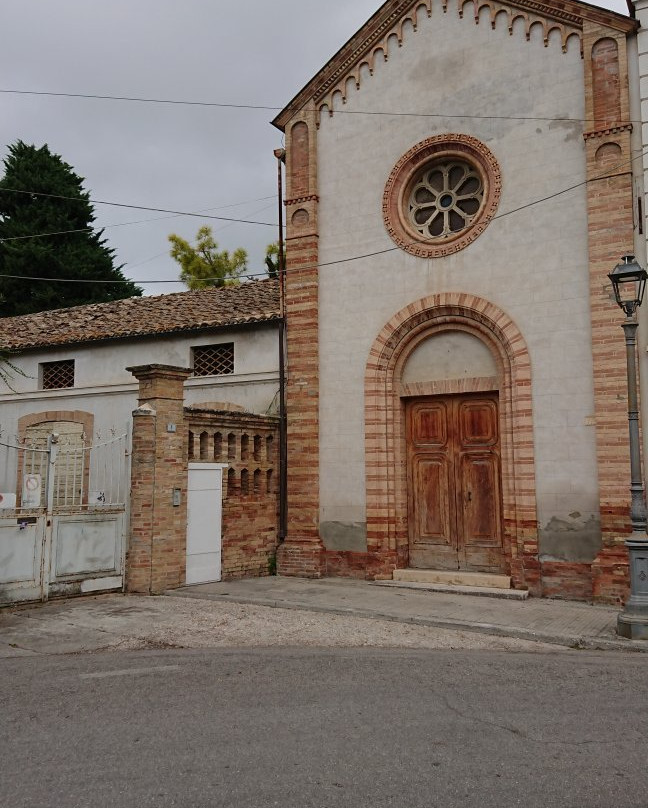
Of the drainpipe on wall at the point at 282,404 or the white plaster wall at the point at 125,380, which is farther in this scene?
the white plaster wall at the point at 125,380

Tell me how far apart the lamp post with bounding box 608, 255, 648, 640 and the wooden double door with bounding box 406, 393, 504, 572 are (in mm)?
3179

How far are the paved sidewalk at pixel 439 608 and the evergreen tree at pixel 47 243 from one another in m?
23.8

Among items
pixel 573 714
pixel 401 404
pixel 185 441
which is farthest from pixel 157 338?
pixel 573 714

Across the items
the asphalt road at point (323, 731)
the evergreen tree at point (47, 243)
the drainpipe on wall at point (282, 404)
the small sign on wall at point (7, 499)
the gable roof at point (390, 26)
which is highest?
the evergreen tree at point (47, 243)

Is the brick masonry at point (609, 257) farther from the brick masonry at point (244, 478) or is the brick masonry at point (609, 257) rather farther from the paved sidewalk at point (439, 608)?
the brick masonry at point (244, 478)

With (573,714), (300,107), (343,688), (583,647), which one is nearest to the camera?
(573,714)

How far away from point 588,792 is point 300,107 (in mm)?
12249

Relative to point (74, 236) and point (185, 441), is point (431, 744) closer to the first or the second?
point (185, 441)

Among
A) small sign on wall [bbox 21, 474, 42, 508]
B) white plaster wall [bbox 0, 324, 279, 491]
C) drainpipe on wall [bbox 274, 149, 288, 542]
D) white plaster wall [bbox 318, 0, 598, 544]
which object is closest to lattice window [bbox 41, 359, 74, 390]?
white plaster wall [bbox 0, 324, 279, 491]

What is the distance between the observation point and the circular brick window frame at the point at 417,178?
1138cm

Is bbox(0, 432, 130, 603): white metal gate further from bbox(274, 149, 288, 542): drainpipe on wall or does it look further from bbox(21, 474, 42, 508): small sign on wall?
bbox(274, 149, 288, 542): drainpipe on wall

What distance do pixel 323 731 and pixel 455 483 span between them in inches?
288

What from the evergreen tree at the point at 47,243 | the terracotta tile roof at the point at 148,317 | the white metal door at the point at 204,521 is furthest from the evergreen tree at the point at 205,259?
the white metal door at the point at 204,521

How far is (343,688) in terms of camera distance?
224 inches
